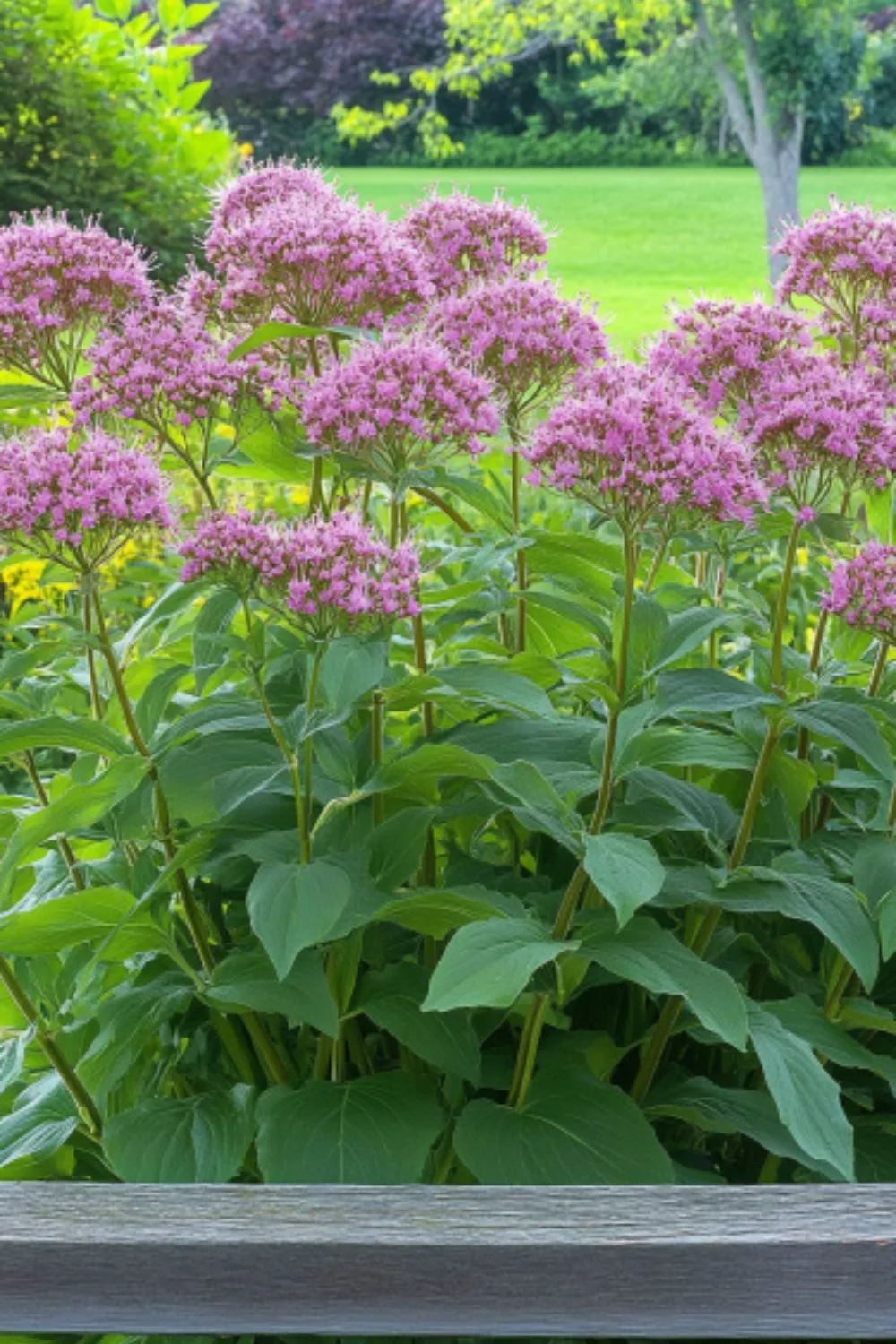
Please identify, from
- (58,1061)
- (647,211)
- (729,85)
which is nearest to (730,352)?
(58,1061)

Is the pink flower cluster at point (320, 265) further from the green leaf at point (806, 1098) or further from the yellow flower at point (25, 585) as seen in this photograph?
the yellow flower at point (25, 585)

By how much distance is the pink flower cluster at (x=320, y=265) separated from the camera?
1239 millimetres

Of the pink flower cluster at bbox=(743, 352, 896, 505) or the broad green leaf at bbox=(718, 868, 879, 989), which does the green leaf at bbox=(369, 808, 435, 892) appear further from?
the pink flower cluster at bbox=(743, 352, 896, 505)

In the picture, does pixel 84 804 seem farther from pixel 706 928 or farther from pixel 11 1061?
pixel 706 928

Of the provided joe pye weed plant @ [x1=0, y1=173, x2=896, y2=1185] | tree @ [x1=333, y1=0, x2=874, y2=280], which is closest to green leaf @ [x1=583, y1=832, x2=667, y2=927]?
joe pye weed plant @ [x1=0, y1=173, x2=896, y2=1185]

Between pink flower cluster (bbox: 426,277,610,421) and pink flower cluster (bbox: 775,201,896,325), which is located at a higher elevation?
pink flower cluster (bbox: 775,201,896,325)

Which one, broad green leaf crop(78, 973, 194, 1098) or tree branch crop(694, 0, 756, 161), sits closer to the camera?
broad green leaf crop(78, 973, 194, 1098)

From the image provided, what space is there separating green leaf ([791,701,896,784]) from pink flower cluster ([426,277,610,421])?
360 mm

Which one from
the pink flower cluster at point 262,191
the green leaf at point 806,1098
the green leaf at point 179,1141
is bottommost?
the green leaf at point 179,1141

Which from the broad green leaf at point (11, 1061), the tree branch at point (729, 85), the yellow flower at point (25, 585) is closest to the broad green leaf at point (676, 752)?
the broad green leaf at point (11, 1061)

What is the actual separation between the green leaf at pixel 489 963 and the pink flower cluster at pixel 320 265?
49 cm

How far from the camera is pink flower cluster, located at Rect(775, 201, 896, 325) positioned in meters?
1.38

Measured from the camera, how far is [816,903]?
3.69 feet

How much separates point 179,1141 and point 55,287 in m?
0.64
